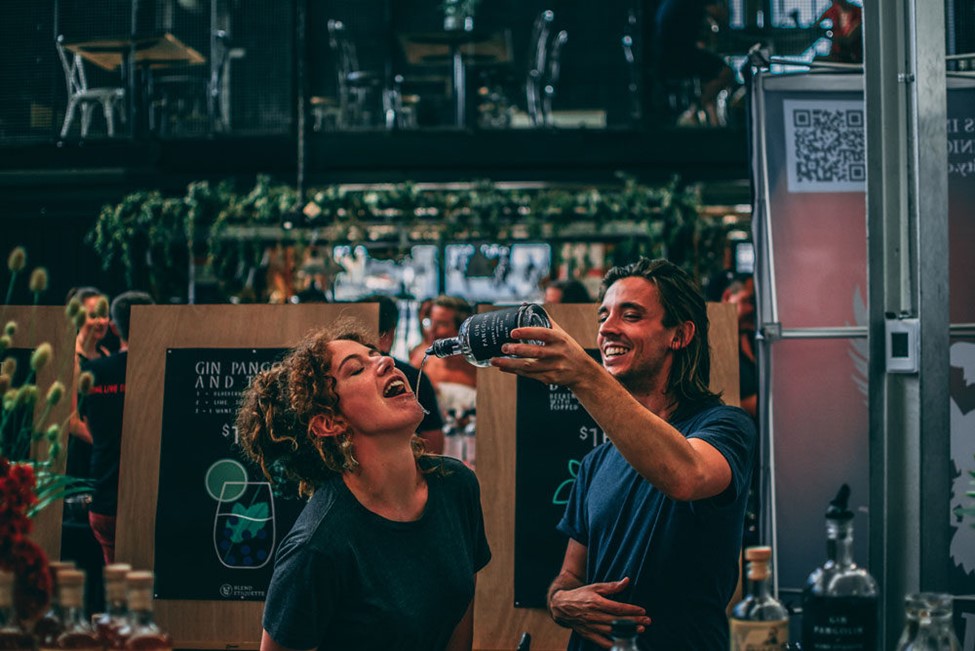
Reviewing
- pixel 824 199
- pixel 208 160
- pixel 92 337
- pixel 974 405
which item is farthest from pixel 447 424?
pixel 208 160

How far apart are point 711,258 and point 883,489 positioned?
6.09 metres

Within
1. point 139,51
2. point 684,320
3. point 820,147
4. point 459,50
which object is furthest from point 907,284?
point 139,51

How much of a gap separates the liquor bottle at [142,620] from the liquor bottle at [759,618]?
2.70 ft

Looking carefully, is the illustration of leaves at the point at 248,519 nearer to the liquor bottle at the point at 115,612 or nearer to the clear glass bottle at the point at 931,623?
the liquor bottle at the point at 115,612

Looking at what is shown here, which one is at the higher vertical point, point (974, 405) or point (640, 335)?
point (640, 335)

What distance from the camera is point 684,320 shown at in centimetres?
225

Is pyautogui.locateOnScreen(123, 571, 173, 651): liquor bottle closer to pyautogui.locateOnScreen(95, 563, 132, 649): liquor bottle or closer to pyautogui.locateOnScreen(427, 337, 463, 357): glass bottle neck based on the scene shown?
pyautogui.locateOnScreen(95, 563, 132, 649): liquor bottle

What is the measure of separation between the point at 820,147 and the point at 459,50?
17.1 ft

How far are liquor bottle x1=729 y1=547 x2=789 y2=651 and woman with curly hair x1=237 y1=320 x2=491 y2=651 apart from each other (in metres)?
0.71

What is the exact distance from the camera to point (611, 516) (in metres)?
2.16

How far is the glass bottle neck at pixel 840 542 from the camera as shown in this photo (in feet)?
5.23

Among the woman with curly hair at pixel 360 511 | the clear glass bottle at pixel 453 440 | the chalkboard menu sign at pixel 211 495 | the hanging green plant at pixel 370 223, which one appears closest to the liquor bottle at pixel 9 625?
the woman with curly hair at pixel 360 511

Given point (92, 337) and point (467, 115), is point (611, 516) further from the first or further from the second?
point (467, 115)

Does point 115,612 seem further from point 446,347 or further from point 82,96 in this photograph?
point 82,96
